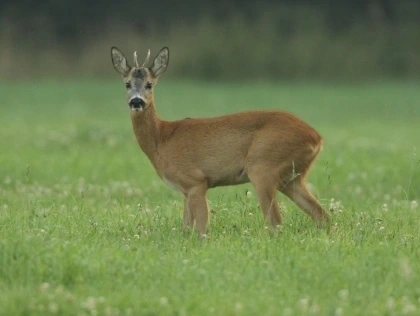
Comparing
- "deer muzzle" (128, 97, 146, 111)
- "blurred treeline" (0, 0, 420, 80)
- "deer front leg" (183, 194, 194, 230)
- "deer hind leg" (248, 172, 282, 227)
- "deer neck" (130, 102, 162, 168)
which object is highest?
"deer muzzle" (128, 97, 146, 111)

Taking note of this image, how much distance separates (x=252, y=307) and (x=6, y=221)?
3.24 meters

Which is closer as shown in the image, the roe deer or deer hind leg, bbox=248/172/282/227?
deer hind leg, bbox=248/172/282/227

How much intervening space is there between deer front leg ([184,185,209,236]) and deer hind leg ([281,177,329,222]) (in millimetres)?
677

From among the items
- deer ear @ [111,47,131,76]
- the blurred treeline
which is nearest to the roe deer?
deer ear @ [111,47,131,76]

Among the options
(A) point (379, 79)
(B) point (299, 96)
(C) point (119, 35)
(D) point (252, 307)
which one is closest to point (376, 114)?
(B) point (299, 96)

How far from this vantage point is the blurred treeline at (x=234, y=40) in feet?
125

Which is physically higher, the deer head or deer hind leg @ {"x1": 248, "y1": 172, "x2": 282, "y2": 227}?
the deer head

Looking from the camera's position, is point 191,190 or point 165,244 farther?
point 191,190

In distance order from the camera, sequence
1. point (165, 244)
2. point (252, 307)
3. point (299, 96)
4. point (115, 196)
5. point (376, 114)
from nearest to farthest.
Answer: point (252, 307)
point (165, 244)
point (115, 196)
point (376, 114)
point (299, 96)

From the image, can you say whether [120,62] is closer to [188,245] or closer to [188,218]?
[188,218]

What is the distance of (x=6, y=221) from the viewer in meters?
9.16

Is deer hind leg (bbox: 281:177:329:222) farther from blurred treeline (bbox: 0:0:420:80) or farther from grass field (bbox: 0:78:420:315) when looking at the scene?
blurred treeline (bbox: 0:0:420:80)

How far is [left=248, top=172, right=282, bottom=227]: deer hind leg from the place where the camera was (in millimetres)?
9070

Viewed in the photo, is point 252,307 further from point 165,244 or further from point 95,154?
point 95,154
